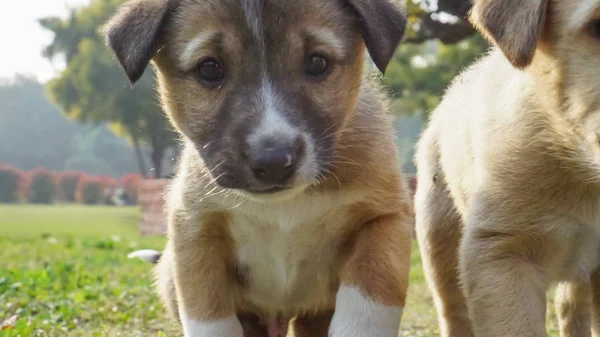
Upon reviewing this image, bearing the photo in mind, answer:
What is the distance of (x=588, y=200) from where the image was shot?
379cm

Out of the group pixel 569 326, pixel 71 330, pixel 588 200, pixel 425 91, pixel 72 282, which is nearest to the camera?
pixel 588 200

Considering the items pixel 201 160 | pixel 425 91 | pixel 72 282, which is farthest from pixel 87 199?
pixel 201 160

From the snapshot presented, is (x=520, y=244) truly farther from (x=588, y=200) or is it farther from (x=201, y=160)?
(x=201, y=160)

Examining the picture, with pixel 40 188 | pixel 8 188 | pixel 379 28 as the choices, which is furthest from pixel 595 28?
pixel 40 188

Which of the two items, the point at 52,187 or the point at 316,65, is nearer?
the point at 316,65

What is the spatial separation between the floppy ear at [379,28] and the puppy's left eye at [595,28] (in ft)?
3.63

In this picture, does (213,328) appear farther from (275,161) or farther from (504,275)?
(504,275)

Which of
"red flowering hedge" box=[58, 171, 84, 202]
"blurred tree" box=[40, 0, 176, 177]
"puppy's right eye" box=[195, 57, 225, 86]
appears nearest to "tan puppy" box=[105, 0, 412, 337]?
"puppy's right eye" box=[195, 57, 225, 86]

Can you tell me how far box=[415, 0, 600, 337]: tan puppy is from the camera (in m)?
3.46

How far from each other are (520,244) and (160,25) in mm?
2134

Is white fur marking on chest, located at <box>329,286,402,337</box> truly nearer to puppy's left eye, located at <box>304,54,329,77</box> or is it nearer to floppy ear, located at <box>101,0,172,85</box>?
puppy's left eye, located at <box>304,54,329,77</box>

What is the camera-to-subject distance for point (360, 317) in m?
3.97

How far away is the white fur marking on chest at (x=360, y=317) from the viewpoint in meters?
3.97

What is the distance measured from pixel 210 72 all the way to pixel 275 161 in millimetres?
759
